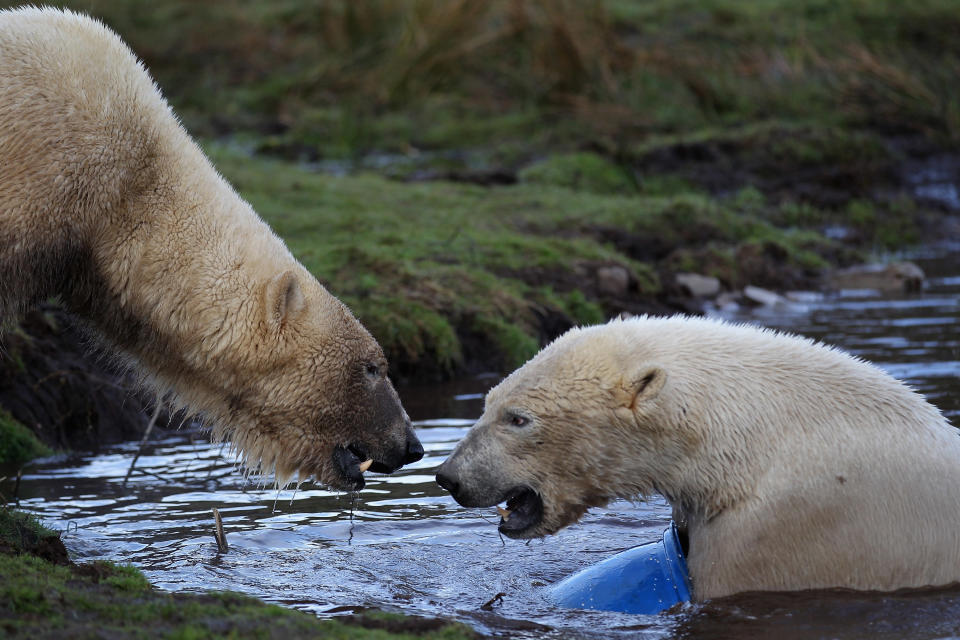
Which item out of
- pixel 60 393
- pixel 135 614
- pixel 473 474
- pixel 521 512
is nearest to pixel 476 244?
pixel 60 393

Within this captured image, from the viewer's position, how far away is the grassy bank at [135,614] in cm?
381

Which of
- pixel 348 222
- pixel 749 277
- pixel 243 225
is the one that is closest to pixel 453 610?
pixel 243 225

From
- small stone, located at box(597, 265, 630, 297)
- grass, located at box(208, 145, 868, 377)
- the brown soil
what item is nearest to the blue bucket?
the brown soil

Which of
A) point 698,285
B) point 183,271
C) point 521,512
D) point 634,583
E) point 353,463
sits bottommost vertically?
point 698,285

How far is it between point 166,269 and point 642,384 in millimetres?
1879

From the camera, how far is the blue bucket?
5.01 meters

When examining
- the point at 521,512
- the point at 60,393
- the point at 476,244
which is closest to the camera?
the point at 521,512

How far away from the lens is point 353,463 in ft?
18.0

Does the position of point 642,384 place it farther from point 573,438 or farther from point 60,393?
point 60,393

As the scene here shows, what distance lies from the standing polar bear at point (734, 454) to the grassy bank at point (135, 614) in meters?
1.09

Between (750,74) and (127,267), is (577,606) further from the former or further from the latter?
(750,74)

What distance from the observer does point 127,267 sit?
513 cm

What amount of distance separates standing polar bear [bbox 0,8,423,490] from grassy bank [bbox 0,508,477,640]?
1032 mm

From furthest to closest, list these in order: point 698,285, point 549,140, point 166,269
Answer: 1. point 549,140
2. point 698,285
3. point 166,269
